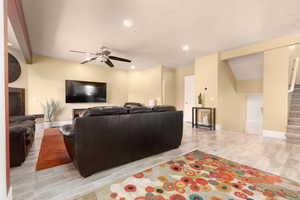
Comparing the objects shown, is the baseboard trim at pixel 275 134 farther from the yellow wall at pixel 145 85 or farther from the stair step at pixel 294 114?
the yellow wall at pixel 145 85

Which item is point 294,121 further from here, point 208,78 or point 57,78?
point 57,78

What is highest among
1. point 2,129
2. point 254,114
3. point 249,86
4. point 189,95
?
point 249,86

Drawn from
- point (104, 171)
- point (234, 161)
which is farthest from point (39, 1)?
point (234, 161)

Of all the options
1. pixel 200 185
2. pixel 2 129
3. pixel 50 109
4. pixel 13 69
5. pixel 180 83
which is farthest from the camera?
pixel 180 83

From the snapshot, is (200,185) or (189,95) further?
(189,95)

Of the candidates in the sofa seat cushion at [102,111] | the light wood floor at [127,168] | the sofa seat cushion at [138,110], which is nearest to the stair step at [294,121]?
the light wood floor at [127,168]

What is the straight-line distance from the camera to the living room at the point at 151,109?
5.32ft

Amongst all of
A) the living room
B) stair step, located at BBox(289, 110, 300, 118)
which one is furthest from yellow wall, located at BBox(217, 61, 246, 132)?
stair step, located at BBox(289, 110, 300, 118)

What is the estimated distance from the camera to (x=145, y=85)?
23.4 ft

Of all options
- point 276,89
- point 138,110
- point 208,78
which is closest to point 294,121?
point 276,89

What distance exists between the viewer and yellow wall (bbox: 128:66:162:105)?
21.4 feet

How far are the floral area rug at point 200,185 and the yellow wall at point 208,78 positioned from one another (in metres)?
3.01

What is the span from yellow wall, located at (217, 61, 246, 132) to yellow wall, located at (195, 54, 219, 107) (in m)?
0.16

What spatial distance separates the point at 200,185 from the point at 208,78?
4.02 metres
